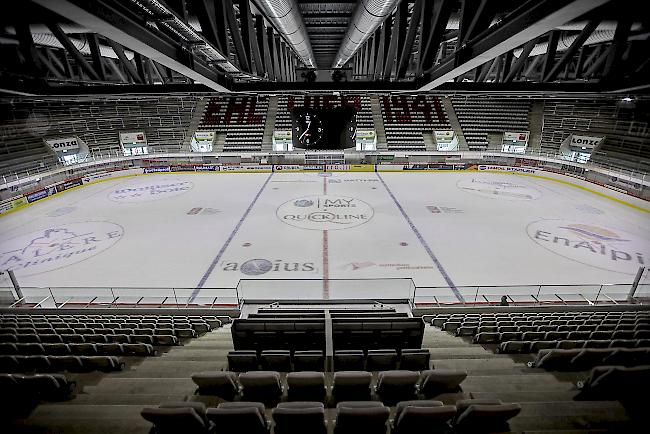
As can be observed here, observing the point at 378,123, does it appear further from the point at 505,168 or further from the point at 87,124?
the point at 87,124

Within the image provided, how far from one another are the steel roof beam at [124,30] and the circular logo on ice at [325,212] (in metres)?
9.33

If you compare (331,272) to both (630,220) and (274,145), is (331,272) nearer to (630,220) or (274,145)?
(630,220)

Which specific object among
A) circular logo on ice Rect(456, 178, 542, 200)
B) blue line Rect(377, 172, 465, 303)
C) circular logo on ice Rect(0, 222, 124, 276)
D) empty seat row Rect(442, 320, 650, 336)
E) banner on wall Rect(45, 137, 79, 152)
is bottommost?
circular logo on ice Rect(0, 222, 124, 276)

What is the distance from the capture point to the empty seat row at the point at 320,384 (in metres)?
3.72

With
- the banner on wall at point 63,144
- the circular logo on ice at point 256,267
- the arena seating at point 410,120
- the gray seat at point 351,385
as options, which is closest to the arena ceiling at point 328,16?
the gray seat at point 351,385

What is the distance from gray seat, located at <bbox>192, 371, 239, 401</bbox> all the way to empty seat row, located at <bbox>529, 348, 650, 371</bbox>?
449 cm

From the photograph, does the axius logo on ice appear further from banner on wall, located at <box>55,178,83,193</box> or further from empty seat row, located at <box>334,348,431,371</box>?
banner on wall, located at <box>55,178,83,193</box>

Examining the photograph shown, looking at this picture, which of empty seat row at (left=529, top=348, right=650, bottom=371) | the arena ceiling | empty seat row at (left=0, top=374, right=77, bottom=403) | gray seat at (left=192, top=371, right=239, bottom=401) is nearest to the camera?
empty seat row at (left=0, top=374, right=77, bottom=403)

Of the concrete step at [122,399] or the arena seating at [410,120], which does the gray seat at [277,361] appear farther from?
the arena seating at [410,120]

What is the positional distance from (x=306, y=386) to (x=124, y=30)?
4.65 meters

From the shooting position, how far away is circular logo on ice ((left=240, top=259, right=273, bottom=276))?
10.7 meters

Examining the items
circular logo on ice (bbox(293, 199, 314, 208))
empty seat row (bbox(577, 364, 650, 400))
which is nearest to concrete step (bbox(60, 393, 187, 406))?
empty seat row (bbox(577, 364, 650, 400))

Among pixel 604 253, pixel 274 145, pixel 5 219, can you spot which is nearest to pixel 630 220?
pixel 604 253

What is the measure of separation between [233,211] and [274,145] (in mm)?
15226
